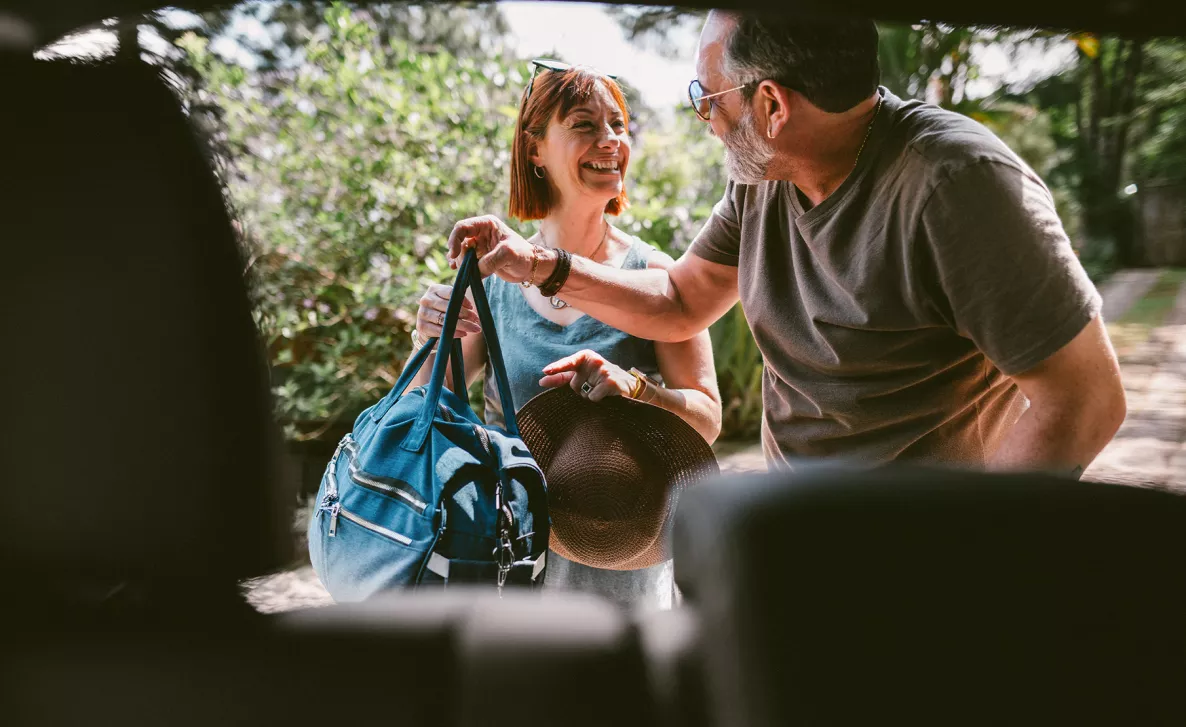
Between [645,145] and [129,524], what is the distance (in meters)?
4.52

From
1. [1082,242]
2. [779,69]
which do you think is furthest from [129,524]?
[1082,242]

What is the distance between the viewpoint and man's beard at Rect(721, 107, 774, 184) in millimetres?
1636

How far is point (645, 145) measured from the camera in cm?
500

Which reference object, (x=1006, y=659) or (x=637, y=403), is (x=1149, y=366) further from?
(x=1006, y=659)

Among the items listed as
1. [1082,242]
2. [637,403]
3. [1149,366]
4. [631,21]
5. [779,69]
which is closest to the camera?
[779,69]

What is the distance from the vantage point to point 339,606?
0.86 m

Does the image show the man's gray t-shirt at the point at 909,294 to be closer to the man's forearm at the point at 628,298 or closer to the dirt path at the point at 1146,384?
the man's forearm at the point at 628,298

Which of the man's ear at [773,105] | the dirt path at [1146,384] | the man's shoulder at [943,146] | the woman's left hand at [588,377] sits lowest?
the dirt path at [1146,384]

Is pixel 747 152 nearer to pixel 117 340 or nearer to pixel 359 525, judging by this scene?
pixel 359 525

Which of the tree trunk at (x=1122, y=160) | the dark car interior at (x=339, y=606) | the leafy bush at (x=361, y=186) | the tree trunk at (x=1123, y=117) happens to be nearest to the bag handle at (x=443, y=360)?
the dark car interior at (x=339, y=606)

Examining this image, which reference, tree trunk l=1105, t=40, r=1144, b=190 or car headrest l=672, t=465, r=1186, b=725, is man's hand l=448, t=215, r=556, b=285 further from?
tree trunk l=1105, t=40, r=1144, b=190

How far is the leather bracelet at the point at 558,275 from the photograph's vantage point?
1897mm

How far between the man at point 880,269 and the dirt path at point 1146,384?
111 cm

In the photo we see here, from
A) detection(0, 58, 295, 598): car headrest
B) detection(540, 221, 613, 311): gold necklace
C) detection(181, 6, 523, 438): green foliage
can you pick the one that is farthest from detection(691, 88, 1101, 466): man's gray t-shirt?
detection(181, 6, 523, 438): green foliage
